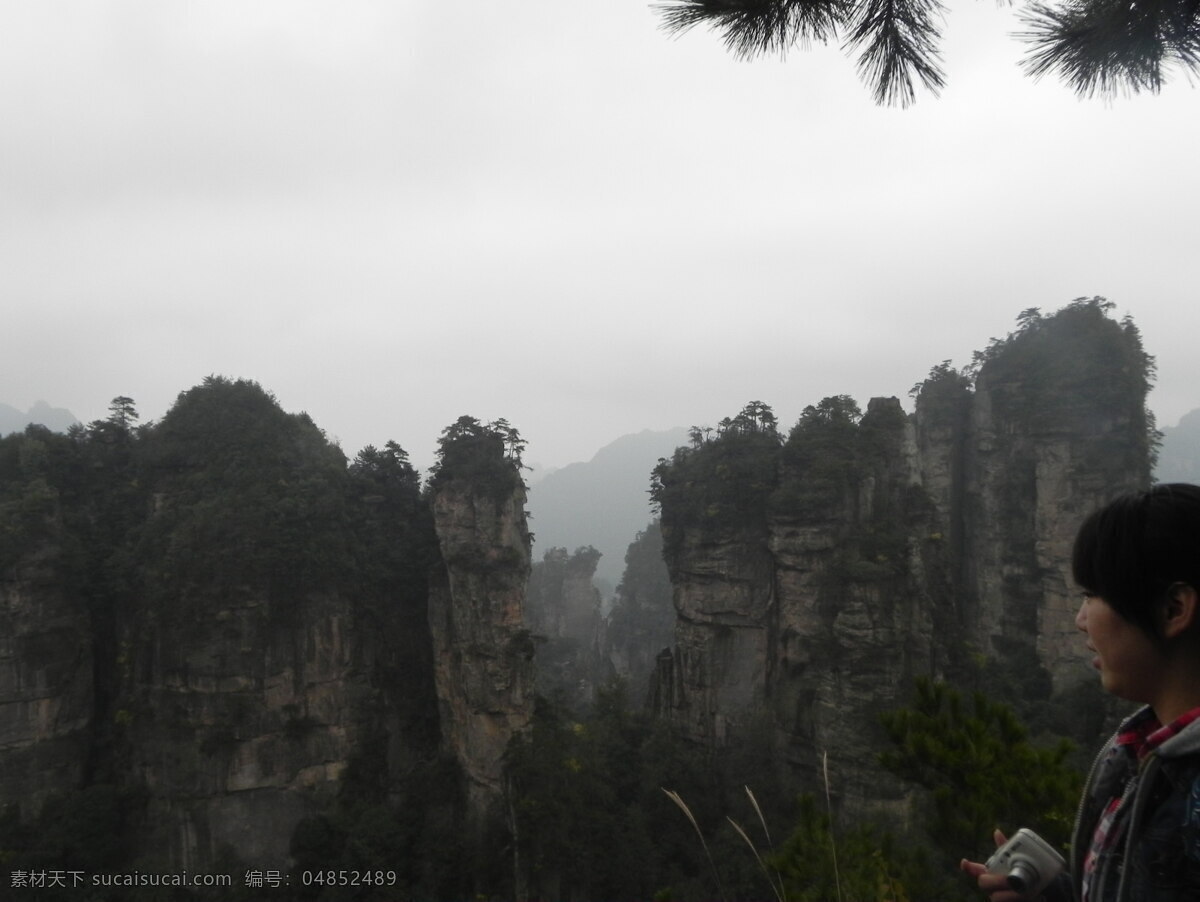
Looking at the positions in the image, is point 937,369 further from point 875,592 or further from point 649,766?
point 649,766

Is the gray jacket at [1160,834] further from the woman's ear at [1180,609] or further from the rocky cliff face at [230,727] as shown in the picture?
the rocky cliff face at [230,727]

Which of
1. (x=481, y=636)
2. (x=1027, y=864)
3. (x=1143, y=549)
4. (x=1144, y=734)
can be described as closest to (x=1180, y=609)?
(x=1143, y=549)

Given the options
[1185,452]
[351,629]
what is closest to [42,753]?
[351,629]

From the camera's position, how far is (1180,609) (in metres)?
1.39

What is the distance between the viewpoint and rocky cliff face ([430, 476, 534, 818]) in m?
18.9

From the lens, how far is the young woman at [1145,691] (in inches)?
49.3

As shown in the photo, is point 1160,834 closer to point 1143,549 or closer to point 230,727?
point 1143,549

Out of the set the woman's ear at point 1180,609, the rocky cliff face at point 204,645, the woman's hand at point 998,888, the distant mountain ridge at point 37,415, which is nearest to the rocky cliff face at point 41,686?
the rocky cliff face at point 204,645

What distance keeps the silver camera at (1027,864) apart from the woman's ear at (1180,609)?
58 cm

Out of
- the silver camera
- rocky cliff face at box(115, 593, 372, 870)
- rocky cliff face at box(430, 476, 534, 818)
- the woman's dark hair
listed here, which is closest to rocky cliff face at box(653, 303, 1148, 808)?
rocky cliff face at box(430, 476, 534, 818)

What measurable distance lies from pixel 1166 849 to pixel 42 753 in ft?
77.3

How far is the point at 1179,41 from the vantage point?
2664 millimetres

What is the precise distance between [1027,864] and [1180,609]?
74cm

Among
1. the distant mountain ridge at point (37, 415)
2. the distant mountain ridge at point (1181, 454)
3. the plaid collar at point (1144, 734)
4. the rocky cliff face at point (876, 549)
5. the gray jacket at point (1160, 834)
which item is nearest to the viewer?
the gray jacket at point (1160, 834)
